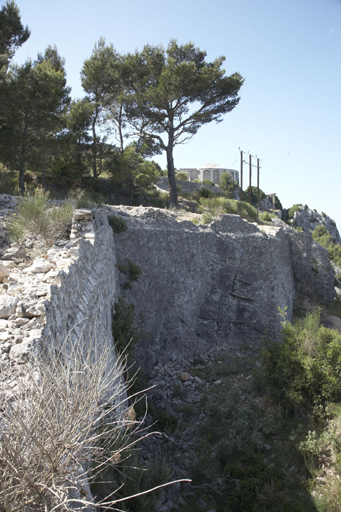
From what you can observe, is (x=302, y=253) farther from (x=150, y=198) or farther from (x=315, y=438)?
(x=315, y=438)

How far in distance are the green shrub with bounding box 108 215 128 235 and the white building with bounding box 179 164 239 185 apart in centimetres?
3615

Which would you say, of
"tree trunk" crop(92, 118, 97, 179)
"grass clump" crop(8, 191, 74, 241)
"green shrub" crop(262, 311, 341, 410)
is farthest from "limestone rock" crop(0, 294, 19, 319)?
"tree trunk" crop(92, 118, 97, 179)

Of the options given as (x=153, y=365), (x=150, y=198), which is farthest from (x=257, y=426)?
(x=150, y=198)

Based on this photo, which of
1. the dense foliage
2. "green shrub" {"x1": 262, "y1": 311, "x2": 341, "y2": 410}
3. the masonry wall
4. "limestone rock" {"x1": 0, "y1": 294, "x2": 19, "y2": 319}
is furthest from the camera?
the dense foliage

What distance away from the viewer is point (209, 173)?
46656 mm

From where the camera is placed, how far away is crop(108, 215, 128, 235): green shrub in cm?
998

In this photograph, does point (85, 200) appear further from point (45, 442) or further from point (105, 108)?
point (105, 108)

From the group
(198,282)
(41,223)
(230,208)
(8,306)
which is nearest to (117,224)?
(198,282)

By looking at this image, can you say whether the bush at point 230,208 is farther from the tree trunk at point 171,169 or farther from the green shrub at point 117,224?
the green shrub at point 117,224

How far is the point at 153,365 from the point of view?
31.1 feet

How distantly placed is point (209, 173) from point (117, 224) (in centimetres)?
3853

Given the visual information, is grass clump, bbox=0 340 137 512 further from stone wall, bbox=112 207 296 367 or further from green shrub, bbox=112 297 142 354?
stone wall, bbox=112 207 296 367

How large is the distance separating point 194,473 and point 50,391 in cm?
534

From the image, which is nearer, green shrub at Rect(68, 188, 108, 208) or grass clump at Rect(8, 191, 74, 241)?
grass clump at Rect(8, 191, 74, 241)
